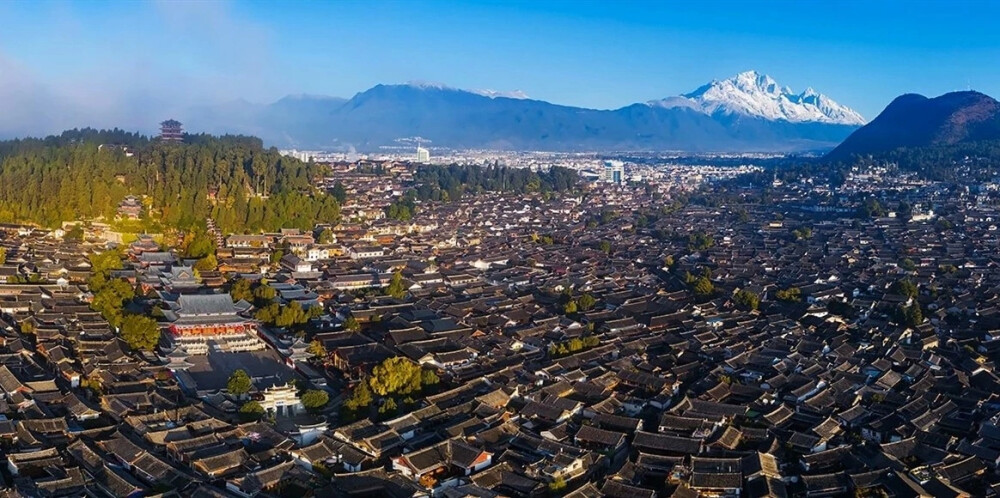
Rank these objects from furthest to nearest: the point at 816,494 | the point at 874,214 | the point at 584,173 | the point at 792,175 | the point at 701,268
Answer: the point at 584,173 → the point at 792,175 → the point at 874,214 → the point at 701,268 → the point at 816,494

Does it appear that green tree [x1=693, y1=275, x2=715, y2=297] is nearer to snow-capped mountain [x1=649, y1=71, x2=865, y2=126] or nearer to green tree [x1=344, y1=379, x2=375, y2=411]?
green tree [x1=344, y1=379, x2=375, y2=411]

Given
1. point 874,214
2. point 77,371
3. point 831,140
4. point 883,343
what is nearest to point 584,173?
point 874,214

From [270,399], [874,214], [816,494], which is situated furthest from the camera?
[874,214]

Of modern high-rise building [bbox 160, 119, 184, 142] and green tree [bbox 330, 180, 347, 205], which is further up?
modern high-rise building [bbox 160, 119, 184, 142]

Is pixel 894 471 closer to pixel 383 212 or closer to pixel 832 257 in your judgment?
pixel 832 257

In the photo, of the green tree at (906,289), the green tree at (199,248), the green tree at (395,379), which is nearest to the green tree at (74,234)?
the green tree at (199,248)

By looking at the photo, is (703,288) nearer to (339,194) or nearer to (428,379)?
(428,379)

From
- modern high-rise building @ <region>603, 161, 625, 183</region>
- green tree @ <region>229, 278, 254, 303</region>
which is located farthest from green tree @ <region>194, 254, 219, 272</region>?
modern high-rise building @ <region>603, 161, 625, 183</region>
